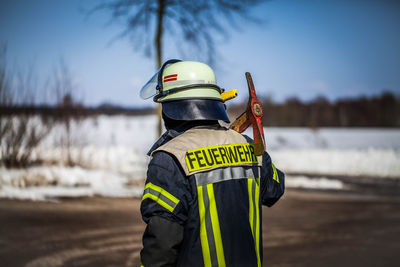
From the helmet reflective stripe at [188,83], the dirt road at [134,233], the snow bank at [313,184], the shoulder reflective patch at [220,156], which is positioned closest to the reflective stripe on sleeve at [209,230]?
the shoulder reflective patch at [220,156]

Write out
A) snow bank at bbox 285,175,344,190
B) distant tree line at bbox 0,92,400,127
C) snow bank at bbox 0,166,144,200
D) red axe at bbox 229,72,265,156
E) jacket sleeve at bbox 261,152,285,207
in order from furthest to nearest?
1. distant tree line at bbox 0,92,400,127
2. snow bank at bbox 285,175,344,190
3. snow bank at bbox 0,166,144,200
4. jacket sleeve at bbox 261,152,285,207
5. red axe at bbox 229,72,265,156

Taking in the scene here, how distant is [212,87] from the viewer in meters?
2.34

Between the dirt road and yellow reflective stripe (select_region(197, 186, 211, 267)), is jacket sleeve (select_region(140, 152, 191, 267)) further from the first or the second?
the dirt road

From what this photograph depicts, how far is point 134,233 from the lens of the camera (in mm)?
6074

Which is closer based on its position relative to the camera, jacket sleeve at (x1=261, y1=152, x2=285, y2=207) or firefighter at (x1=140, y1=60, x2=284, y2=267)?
firefighter at (x1=140, y1=60, x2=284, y2=267)

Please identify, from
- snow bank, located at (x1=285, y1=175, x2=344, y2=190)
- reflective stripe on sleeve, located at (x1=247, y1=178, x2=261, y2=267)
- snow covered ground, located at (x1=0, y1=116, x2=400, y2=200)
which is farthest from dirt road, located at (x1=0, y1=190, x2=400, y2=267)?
reflective stripe on sleeve, located at (x1=247, y1=178, x2=261, y2=267)

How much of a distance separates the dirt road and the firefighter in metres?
3.07

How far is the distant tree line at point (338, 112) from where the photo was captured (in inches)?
2793

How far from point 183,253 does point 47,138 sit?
32.0ft

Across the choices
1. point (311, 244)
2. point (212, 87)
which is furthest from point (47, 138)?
point (212, 87)

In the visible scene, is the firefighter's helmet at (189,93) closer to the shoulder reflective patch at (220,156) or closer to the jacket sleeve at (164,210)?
the shoulder reflective patch at (220,156)

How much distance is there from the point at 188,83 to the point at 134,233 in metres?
4.37

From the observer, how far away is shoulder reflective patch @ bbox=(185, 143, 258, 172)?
1.98 metres

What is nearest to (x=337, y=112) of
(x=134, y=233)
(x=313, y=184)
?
(x=313, y=184)
